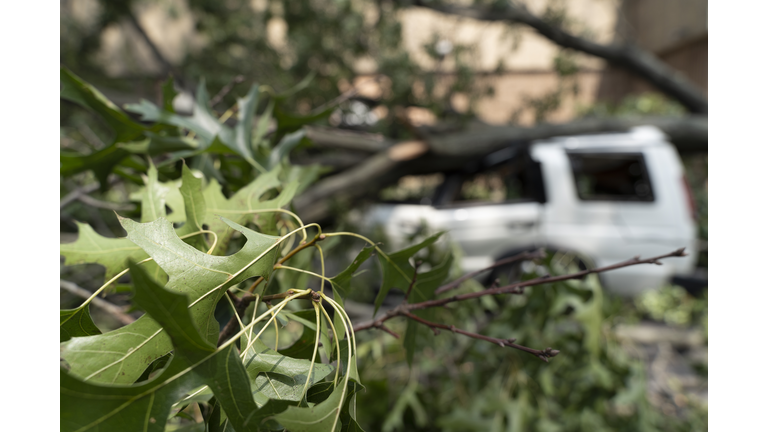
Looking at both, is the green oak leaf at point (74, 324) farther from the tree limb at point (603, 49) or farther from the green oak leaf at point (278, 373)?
the tree limb at point (603, 49)

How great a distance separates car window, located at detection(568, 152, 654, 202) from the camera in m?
3.50

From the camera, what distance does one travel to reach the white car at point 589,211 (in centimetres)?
341

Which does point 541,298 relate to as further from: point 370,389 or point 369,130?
point 369,130

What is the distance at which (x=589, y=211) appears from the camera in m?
3.52

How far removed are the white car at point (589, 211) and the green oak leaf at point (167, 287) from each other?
9.87 ft

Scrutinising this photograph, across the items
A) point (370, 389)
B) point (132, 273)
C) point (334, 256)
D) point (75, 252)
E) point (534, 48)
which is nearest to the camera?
point (132, 273)

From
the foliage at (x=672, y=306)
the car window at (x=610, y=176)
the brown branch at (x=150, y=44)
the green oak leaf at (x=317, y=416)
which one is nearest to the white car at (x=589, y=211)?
the car window at (x=610, y=176)

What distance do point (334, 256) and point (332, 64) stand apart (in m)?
1.89

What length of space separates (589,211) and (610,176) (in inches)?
15.2

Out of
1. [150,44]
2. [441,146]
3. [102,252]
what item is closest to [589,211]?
[441,146]

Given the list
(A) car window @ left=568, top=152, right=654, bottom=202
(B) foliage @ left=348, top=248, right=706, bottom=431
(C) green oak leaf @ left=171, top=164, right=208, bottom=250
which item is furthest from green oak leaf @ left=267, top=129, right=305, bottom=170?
(A) car window @ left=568, top=152, right=654, bottom=202

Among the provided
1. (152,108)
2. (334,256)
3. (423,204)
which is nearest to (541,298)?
(152,108)

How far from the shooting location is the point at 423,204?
3727 mm

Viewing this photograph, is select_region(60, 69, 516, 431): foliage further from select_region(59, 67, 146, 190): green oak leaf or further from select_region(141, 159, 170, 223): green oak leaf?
select_region(59, 67, 146, 190): green oak leaf
